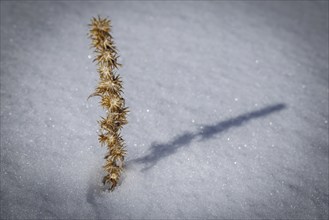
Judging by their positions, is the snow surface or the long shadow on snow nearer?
the snow surface

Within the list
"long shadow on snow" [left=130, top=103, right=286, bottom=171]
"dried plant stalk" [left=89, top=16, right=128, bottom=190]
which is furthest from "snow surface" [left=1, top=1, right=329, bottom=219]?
"dried plant stalk" [left=89, top=16, right=128, bottom=190]

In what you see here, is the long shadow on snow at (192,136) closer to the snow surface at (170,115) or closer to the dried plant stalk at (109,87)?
the snow surface at (170,115)

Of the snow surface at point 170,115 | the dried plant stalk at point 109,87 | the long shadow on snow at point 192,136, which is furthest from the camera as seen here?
the long shadow on snow at point 192,136

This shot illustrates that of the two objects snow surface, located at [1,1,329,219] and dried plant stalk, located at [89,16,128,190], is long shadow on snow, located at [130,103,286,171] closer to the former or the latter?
snow surface, located at [1,1,329,219]

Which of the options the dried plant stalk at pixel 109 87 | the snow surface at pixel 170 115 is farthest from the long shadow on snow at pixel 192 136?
the dried plant stalk at pixel 109 87

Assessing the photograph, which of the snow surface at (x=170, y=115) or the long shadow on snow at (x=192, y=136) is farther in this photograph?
the long shadow on snow at (x=192, y=136)

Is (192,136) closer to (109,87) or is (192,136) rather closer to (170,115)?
(170,115)

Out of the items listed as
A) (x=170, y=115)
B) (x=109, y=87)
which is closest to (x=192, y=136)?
(x=170, y=115)

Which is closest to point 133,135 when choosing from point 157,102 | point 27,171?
point 157,102
